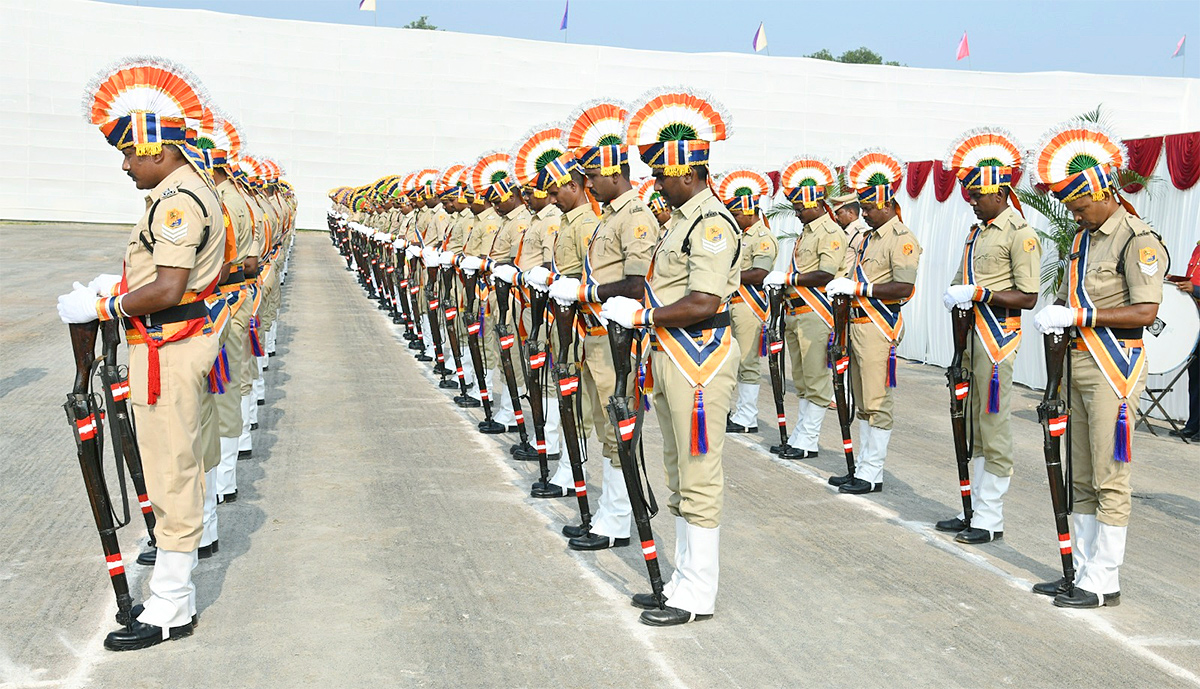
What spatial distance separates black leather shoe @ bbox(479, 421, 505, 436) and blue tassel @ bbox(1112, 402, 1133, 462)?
5.87m

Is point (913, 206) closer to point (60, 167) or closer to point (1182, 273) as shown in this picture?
point (1182, 273)

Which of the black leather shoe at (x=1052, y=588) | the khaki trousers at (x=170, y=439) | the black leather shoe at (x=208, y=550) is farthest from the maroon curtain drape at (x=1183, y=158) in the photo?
the khaki trousers at (x=170, y=439)

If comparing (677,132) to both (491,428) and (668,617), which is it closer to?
(668,617)

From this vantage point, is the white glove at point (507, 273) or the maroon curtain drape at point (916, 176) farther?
the maroon curtain drape at point (916, 176)

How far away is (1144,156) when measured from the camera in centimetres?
1196

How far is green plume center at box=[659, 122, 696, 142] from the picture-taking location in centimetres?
531

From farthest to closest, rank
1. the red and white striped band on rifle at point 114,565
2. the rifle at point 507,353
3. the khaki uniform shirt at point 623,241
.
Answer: the rifle at point 507,353, the khaki uniform shirt at point 623,241, the red and white striped band on rifle at point 114,565

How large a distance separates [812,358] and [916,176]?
8808 mm

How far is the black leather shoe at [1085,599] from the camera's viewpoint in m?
5.45

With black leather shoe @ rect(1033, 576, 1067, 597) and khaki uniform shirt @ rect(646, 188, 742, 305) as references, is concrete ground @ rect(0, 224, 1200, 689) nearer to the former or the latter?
black leather shoe @ rect(1033, 576, 1067, 597)

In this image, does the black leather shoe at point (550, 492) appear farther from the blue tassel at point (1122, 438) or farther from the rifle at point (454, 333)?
the rifle at point (454, 333)

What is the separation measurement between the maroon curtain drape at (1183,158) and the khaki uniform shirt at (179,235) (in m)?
10.2

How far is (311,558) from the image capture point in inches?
239

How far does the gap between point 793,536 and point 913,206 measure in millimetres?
11789
